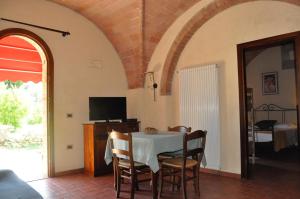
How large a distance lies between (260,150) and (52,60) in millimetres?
5291

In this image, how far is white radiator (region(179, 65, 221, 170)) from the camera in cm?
482

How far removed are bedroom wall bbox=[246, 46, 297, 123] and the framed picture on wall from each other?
9cm

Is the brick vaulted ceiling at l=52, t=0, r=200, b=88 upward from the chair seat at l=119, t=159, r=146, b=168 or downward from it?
upward

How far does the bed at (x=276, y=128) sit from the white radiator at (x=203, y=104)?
1.44 metres

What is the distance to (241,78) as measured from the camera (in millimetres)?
4520

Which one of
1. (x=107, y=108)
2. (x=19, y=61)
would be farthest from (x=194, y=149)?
(x=19, y=61)

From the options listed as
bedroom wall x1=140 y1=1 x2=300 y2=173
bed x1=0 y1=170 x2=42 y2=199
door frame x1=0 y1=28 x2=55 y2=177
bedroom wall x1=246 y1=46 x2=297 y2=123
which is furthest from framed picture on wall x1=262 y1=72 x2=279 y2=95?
bed x1=0 y1=170 x2=42 y2=199

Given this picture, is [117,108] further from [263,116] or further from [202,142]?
[263,116]

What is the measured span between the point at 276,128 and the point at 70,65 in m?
5.15

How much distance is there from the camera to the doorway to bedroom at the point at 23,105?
484 cm

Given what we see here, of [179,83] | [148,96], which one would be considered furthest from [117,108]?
[179,83]

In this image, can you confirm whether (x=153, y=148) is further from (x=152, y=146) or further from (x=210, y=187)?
(x=210, y=187)

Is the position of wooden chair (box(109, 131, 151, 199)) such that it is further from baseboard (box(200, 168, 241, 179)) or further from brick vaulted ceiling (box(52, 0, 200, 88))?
brick vaulted ceiling (box(52, 0, 200, 88))

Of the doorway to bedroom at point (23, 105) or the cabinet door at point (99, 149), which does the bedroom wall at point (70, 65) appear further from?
the cabinet door at point (99, 149)
